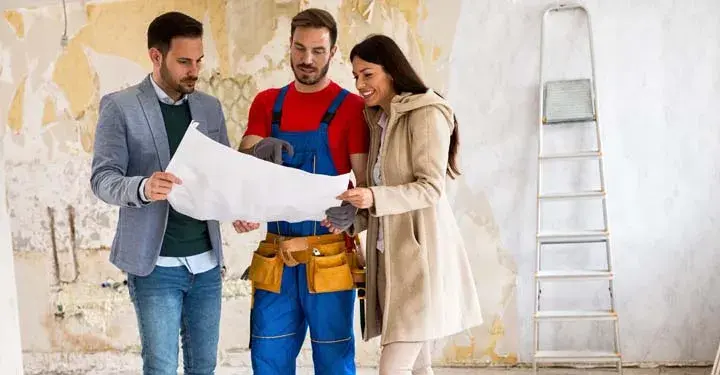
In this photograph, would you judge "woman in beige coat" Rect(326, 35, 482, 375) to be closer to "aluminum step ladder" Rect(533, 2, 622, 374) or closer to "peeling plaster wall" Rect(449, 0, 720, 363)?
"aluminum step ladder" Rect(533, 2, 622, 374)

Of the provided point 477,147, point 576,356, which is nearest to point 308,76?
point 477,147

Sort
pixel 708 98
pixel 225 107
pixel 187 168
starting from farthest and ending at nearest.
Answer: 1. pixel 225 107
2. pixel 708 98
3. pixel 187 168

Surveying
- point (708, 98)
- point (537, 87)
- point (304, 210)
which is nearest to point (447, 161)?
point (304, 210)

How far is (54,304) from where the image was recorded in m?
5.65

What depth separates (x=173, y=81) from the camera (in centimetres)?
301

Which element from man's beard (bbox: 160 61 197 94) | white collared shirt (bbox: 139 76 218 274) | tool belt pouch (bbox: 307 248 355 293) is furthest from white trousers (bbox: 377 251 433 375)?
man's beard (bbox: 160 61 197 94)

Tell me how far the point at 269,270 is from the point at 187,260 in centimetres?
32

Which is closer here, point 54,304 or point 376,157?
point 376,157

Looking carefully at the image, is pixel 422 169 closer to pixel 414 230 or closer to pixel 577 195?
pixel 414 230

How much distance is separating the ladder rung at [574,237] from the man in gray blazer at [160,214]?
2.39 meters

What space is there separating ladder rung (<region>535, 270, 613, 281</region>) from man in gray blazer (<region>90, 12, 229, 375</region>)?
2.36 meters

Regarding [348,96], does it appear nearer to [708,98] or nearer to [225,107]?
[225,107]

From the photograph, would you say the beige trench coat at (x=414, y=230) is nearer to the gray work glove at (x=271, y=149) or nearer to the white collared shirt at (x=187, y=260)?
the gray work glove at (x=271, y=149)

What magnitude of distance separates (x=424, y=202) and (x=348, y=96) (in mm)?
537
